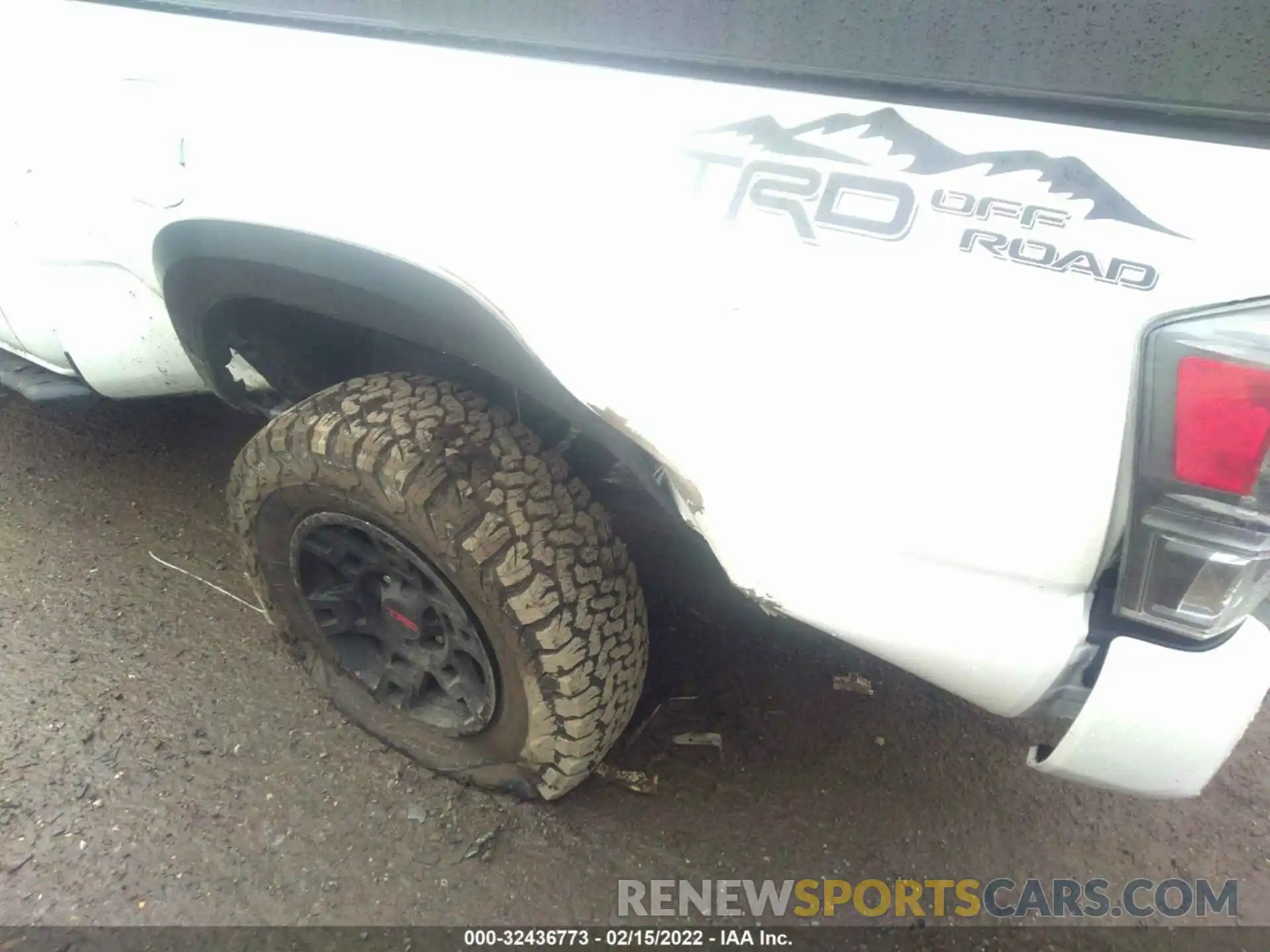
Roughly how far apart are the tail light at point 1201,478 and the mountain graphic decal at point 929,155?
0.13m

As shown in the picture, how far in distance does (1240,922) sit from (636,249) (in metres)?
1.90

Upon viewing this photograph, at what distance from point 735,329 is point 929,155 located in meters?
0.31

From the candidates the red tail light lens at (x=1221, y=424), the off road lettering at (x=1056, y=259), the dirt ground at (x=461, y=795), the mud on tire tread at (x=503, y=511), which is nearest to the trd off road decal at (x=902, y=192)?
the off road lettering at (x=1056, y=259)

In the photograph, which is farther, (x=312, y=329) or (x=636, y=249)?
(x=312, y=329)

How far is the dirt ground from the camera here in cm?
184

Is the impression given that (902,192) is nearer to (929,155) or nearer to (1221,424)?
(929,155)

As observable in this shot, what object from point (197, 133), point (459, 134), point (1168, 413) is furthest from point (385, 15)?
point (1168, 413)

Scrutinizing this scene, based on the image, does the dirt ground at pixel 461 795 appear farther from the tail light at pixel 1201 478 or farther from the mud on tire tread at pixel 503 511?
the tail light at pixel 1201 478

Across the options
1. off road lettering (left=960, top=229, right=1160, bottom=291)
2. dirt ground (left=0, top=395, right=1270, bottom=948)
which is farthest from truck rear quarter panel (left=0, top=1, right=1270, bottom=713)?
dirt ground (left=0, top=395, right=1270, bottom=948)

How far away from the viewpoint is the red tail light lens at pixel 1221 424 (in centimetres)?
96

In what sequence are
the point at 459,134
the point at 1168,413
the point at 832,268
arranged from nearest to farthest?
the point at 1168,413, the point at 832,268, the point at 459,134

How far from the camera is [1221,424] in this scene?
98 cm

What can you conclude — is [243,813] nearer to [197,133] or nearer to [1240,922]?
[197,133]

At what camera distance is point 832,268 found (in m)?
1.11
